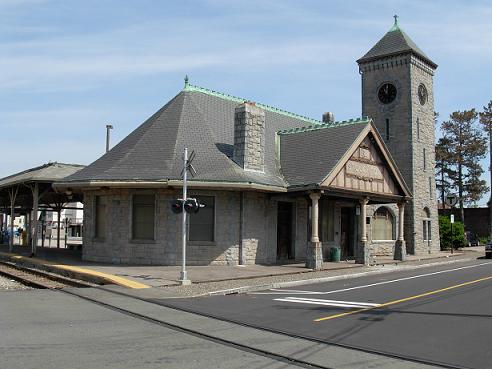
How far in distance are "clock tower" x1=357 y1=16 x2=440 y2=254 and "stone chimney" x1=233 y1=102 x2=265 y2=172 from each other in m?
16.3

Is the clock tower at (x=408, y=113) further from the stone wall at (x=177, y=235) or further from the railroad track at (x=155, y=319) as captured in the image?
the railroad track at (x=155, y=319)

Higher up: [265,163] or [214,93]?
[214,93]

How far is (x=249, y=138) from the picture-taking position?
22.2 metres

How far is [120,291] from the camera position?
13867 millimetres

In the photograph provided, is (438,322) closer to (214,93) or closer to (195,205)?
(195,205)

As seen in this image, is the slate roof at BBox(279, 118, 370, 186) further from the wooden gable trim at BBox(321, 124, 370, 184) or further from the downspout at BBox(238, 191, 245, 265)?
the downspout at BBox(238, 191, 245, 265)

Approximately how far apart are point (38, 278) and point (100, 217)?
466cm

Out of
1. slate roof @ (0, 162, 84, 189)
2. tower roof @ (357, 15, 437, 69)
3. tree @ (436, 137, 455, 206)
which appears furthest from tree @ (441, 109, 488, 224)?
slate roof @ (0, 162, 84, 189)

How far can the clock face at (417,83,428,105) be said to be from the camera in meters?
37.1

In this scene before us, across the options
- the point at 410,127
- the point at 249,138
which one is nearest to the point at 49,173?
the point at 249,138

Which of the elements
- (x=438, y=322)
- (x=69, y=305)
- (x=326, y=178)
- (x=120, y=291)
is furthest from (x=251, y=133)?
(x=438, y=322)

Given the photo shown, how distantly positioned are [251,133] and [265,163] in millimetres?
2027

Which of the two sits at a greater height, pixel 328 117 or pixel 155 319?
pixel 328 117

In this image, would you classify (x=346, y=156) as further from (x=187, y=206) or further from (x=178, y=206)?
(x=178, y=206)
